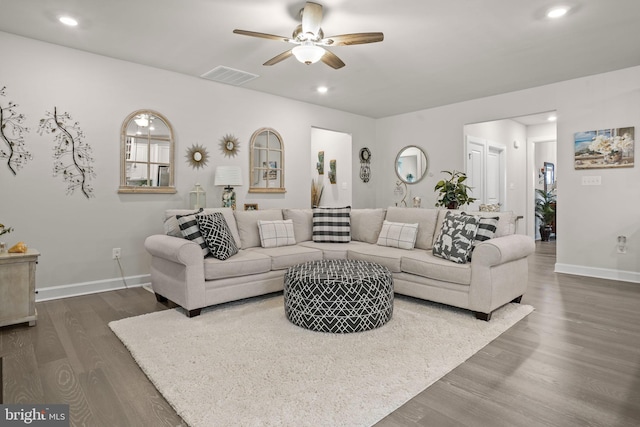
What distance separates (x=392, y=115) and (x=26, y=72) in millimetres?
5212

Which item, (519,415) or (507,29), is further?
(507,29)

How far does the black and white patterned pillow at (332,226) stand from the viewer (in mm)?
4203

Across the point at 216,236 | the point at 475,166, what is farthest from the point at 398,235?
the point at 475,166

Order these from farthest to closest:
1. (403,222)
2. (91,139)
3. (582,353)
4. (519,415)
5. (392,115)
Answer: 1. (392,115)
2. (403,222)
3. (91,139)
4. (582,353)
5. (519,415)

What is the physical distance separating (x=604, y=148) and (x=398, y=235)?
290 centimetres

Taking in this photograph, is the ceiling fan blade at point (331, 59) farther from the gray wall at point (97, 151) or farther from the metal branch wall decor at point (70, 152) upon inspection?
the metal branch wall decor at point (70, 152)

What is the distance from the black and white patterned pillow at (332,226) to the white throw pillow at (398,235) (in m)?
0.43

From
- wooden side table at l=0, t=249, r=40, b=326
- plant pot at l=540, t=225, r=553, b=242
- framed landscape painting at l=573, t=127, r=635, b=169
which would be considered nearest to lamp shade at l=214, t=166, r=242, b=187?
wooden side table at l=0, t=249, r=40, b=326

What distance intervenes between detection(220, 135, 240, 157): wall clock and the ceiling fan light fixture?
2085mm

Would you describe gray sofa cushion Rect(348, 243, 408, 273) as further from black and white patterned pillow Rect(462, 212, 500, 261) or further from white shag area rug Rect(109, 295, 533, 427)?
black and white patterned pillow Rect(462, 212, 500, 261)

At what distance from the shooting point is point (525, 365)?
212 centimetres

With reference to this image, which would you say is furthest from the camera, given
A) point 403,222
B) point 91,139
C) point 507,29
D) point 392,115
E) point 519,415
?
point 392,115

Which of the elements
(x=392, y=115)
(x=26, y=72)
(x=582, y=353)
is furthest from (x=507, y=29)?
(x=26, y=72)

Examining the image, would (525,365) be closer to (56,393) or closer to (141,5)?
(56,393)
